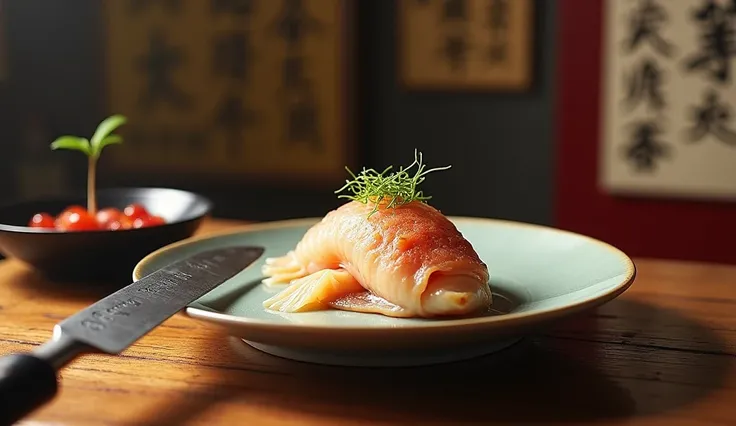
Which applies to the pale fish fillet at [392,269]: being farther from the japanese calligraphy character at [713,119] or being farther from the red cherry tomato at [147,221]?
the japanese calligraphy character at [713,119]

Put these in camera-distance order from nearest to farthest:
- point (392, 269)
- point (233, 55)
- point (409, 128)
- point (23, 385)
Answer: point (23, 385)
point (392, 269)
point (409, 128)
point (233, 55)

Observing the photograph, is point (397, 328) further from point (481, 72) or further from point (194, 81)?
point (194, 81)

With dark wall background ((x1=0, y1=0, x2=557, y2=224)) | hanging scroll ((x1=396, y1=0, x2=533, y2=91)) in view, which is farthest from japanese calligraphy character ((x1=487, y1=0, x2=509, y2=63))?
dark wall background ((x1=0, y1=0, x2=557, y2=224))

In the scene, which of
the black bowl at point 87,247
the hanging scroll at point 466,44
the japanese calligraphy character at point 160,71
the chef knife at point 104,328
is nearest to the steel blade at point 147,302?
the chef knife at point 104,328

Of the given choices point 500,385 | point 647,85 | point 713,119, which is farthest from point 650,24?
point 500,385

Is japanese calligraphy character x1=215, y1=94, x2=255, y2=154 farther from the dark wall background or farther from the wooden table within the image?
the wooden table

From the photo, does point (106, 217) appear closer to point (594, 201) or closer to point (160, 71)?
point (594, 201)
